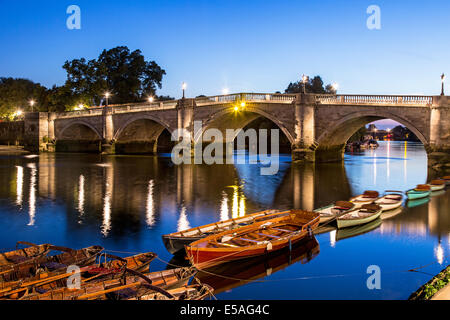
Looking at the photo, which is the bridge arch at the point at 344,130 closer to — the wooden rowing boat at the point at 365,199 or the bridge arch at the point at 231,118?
the bridge arch at the point at 231,118

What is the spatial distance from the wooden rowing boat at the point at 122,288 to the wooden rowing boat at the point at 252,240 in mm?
1148

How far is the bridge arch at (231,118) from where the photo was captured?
34.6 meters

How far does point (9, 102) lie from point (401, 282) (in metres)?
83.2

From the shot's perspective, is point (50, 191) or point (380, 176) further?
point (380, 176)

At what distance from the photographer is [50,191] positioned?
19.0 m

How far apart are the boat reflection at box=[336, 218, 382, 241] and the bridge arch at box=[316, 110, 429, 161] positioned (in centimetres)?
1629

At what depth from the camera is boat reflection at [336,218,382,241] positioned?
11102mm

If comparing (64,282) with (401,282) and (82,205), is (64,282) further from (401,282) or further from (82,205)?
(82,205)

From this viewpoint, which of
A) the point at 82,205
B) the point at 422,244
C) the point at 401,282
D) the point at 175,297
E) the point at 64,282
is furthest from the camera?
the point at 82,205

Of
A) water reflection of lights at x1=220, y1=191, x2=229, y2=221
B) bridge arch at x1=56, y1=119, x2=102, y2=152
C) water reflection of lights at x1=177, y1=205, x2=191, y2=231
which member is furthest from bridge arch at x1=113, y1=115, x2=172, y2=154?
water reflection of lights at x1=177, y1=205, x2=191, y2=231

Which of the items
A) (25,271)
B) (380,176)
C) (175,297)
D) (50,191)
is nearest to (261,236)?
(175,297)

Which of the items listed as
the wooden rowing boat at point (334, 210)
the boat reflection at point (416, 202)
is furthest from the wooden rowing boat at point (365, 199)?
the boat reflection at point (416, 202)

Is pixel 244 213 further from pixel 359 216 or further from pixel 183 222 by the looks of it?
pixel 359 216

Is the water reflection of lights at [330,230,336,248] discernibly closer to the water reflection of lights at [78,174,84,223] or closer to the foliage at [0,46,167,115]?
the water reflection of lights at [78,174,84,223]
